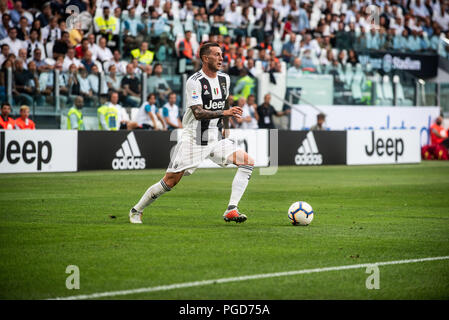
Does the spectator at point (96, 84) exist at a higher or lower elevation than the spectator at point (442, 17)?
lower

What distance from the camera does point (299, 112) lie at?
28391mm

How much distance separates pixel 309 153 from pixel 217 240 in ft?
57.8

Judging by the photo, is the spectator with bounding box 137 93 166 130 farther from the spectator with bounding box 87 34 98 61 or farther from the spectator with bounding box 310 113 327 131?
the spectator with bounding box 310 113 327 131

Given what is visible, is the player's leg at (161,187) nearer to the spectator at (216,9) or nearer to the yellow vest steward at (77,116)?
the yellow vest steward at (77,116)

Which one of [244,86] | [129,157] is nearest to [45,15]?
[129,157]

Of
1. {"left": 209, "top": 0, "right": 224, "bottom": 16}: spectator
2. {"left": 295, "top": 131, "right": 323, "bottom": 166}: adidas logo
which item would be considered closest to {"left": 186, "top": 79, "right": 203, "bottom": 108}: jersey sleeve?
{"left": 295, "top": 131, "right": 323, "bottom": 166}: adidas logo

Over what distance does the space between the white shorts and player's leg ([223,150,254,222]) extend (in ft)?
0.31

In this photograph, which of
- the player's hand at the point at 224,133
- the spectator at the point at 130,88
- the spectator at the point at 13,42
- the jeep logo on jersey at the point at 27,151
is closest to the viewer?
the player's hand at the point at 224,133

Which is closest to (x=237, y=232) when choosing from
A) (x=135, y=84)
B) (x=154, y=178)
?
(x=154, y=178)

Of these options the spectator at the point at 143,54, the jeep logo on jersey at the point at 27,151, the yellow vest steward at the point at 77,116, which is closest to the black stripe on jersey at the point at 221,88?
the jeep logo on jersey at the point at 27,151

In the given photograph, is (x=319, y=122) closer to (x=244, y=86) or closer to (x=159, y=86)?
(x=244, y=86)

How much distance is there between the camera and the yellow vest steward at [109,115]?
76.0 ft

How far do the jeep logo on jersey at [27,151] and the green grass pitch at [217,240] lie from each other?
2172 millimetres

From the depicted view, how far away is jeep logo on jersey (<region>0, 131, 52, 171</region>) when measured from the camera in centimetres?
1981
